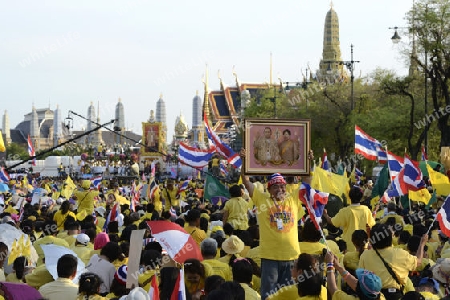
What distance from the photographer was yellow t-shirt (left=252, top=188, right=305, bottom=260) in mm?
7828

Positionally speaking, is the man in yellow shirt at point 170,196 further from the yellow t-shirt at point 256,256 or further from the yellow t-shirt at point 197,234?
the yellow t-shirt at point 256,256

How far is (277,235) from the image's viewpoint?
7.85 metres

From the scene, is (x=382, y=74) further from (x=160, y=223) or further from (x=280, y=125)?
(x=160, y=223)

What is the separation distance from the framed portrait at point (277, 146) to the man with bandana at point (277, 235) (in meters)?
1.37

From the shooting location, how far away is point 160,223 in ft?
23.4

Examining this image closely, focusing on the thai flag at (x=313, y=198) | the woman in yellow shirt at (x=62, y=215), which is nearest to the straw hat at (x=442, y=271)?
the thai flag at (x=313, y=198)

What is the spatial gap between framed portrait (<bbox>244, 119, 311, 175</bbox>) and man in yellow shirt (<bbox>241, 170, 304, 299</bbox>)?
4.47ft

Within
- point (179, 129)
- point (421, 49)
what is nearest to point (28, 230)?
point (421, 49)

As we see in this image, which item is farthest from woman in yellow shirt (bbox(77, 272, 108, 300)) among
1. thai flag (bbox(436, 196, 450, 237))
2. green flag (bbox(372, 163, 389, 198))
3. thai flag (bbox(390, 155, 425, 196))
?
green flag (bbox(372, 163, 389, 198))

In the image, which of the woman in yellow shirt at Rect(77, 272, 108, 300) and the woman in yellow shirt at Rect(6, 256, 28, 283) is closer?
the woman in yellow shirt at Rect(77, 272, 108, 300)

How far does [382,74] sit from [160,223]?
122 ft

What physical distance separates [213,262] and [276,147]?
2.34 metres

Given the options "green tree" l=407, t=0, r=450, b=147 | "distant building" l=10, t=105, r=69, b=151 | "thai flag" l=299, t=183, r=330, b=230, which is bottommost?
"distant building" l=10, t=105, r=69, b=151

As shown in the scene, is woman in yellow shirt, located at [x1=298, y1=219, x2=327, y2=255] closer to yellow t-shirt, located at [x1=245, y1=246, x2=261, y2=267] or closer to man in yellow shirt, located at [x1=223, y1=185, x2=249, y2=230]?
yellow t-shirt, located at [x1=245, y1=246, x2=261, y2=267]
